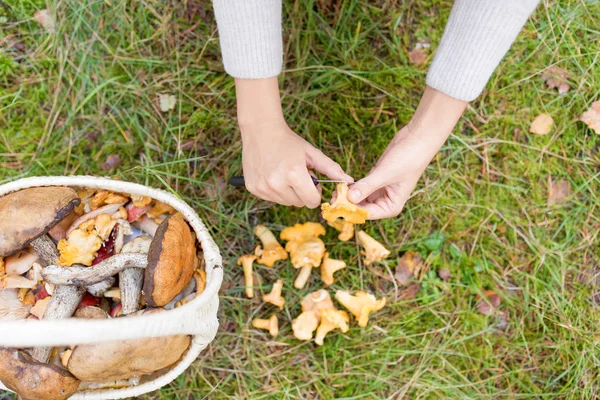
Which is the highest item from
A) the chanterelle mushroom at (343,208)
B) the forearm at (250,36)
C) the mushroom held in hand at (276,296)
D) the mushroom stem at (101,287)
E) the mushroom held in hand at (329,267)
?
the forearm at (250,36)

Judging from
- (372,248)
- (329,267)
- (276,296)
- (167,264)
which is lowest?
(276,296)

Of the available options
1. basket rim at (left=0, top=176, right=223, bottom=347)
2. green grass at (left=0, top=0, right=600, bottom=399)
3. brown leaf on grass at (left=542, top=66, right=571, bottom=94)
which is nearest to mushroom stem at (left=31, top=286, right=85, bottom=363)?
basket rim at (left=0, top=176, right=223, bottom=347)

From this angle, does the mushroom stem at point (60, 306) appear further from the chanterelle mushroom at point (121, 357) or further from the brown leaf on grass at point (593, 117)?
the brown leaf on grass at point (593, 117)

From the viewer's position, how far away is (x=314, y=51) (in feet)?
10.5

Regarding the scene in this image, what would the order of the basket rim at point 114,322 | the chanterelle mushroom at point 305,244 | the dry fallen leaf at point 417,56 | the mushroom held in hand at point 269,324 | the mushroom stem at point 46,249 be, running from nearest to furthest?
the basket rim at point 114,322, the mushroom stem at point 46,249, the chanterelle mushroom at point 305,244, the mushroom held in hand at point 269,324, the dry fallen leaf at point 417,56

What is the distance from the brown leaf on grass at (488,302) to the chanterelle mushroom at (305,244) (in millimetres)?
1146

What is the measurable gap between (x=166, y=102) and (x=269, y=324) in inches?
62.6

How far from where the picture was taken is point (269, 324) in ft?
10.0

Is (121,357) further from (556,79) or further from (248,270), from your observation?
(556,79)

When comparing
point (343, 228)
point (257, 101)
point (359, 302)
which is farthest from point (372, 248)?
point (257, 101)

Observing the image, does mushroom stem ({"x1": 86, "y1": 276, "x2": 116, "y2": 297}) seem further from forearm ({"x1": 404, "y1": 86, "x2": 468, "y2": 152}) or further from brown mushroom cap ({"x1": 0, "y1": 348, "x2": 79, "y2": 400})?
forearm ({"x1": 404, "y1": 86, "x2": 468, "y2": 152})

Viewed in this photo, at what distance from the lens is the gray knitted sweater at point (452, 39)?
6.45 feet

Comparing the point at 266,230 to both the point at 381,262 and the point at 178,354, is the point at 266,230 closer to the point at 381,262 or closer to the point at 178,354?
the point at 381,262

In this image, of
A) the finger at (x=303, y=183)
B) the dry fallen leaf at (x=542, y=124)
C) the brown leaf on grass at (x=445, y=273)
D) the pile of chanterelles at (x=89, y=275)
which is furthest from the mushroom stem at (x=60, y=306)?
the dry fallen leaf at (x=542, y=124)
